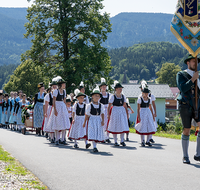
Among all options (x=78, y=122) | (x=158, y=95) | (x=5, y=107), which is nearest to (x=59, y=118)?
(x=78, y=122)

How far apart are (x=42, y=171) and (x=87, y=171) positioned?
865mm

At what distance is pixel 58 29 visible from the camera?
30516mm

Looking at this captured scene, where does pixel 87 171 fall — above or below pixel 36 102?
below

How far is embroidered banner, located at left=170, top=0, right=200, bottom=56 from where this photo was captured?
7.17 meters

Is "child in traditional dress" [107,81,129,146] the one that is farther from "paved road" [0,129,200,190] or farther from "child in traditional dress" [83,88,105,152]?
"paved road" [0,129,200,190]

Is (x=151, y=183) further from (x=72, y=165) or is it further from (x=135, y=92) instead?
(x=135, y=92)

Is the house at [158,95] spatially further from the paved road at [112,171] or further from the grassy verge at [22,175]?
the grassy verge at [22,175]

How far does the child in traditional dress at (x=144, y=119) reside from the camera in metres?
11.0

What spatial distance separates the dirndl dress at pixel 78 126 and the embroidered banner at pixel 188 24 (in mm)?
4592

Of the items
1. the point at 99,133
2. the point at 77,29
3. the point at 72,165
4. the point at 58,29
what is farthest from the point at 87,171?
the point at 77,29

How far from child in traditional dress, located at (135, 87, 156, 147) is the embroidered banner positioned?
393 cm

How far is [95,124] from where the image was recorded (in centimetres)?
955

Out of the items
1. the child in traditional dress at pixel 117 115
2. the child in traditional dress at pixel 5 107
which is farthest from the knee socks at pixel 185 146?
the child in traditional dress at pixel 5 107

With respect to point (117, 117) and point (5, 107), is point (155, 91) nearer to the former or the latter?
point (5, 107)
